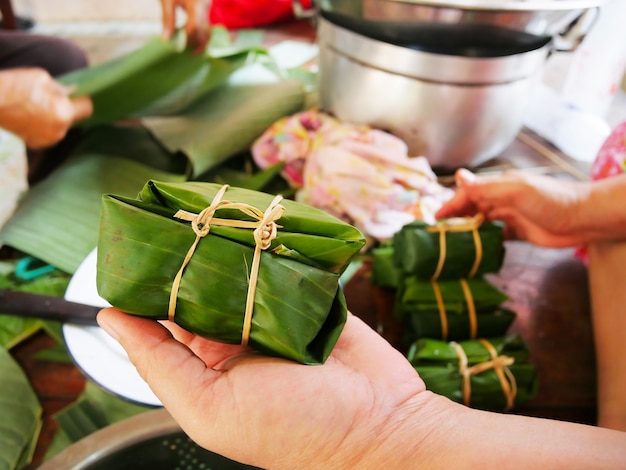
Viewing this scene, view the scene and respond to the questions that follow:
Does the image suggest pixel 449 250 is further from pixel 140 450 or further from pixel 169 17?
pixel 169 17

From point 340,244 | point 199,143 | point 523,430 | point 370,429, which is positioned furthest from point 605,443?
point 199,143

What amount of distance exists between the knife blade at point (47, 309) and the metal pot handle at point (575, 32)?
53.3 inches

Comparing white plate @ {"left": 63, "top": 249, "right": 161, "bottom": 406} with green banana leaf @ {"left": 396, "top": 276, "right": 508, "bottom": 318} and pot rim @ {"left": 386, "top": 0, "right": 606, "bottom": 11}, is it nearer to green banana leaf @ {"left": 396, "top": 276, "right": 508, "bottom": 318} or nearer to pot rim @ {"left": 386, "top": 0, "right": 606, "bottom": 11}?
green banana leaf @ {"left": 396, "top": 276, "right": 508, "bottom": 318}

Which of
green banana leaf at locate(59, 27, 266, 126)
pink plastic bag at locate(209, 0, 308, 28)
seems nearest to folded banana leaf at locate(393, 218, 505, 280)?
green banana leaf at locate(59, 27, 266, 126)

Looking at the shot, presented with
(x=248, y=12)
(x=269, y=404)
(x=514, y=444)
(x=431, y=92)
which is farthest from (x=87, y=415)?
(x=248, y=12)

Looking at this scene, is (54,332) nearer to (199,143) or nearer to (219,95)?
(199,143)

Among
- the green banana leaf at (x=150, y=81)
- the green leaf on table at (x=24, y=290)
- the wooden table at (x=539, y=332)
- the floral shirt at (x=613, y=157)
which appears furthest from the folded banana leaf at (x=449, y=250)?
the green banana leaf at (x=150, y=81)

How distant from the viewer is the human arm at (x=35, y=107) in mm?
1172

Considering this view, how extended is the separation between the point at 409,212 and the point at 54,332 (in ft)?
2.94

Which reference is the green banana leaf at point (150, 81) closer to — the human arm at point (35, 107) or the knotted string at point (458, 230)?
the human arm at point (35, 107)

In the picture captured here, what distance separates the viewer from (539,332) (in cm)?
107

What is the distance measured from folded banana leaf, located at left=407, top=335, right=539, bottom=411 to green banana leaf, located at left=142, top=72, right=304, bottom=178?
786 mm

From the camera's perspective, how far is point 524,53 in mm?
1228

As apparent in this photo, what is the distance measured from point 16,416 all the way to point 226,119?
3.20 ft
